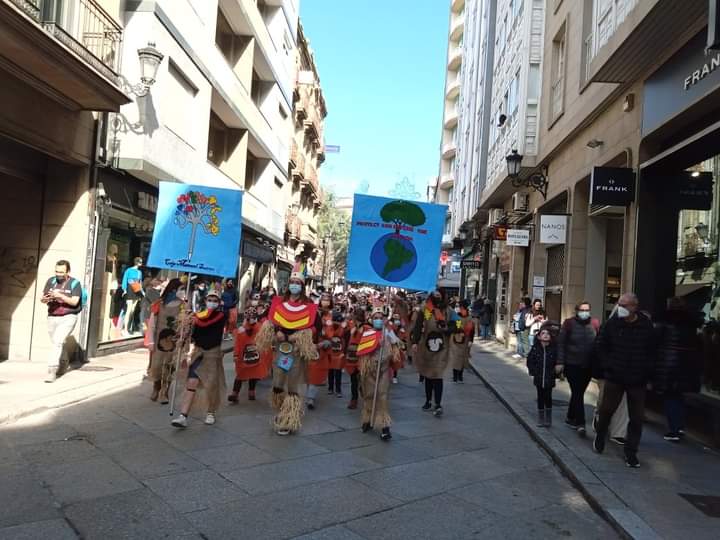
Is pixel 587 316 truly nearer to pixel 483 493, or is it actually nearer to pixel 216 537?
pixel 483 493

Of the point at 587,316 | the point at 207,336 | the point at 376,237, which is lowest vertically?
the point at 207,336

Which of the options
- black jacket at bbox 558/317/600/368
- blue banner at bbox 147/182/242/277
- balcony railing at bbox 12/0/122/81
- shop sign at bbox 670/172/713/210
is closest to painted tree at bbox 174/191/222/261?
blue banner at bbox 147/182/242/277

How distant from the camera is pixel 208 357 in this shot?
748 cm

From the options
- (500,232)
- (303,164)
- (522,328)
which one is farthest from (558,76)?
(303,164)

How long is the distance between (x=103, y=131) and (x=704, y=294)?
10.5 metres

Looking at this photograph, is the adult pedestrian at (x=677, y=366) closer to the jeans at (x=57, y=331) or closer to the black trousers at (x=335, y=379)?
the black trousers at (x=335, y=379)

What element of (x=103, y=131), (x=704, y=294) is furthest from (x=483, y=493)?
(x=103, y=131)

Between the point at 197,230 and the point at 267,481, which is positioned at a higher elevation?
the point at 197,230

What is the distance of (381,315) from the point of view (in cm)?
792

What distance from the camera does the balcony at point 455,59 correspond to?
5091 centimetres

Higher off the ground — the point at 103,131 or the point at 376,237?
the point at 103,131

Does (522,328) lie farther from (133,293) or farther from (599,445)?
(599,445)

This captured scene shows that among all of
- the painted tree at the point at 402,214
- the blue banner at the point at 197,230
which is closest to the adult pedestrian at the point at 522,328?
the painted tree at the point at 402,214

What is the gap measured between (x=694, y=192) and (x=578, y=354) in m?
3.35
